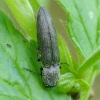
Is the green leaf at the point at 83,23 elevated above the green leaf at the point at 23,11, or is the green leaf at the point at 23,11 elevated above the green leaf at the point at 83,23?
the green leaf at the point at 23,11

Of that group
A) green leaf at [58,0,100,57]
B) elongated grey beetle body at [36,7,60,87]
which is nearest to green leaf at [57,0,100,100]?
green leaf at [58,0,100,57]

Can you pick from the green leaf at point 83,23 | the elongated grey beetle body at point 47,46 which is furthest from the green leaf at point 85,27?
the elongated grey beetle body at point 47,46

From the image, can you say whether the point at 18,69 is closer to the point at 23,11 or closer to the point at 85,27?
the point at 23,11

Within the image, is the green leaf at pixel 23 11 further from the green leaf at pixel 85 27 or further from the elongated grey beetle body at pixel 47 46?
the green leaf at pixel 85 27

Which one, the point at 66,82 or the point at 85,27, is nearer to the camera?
the point at 66,82

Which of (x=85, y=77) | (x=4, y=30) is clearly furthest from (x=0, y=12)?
(x=85, y=77)

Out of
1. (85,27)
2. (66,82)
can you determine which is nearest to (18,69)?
(66,82)
